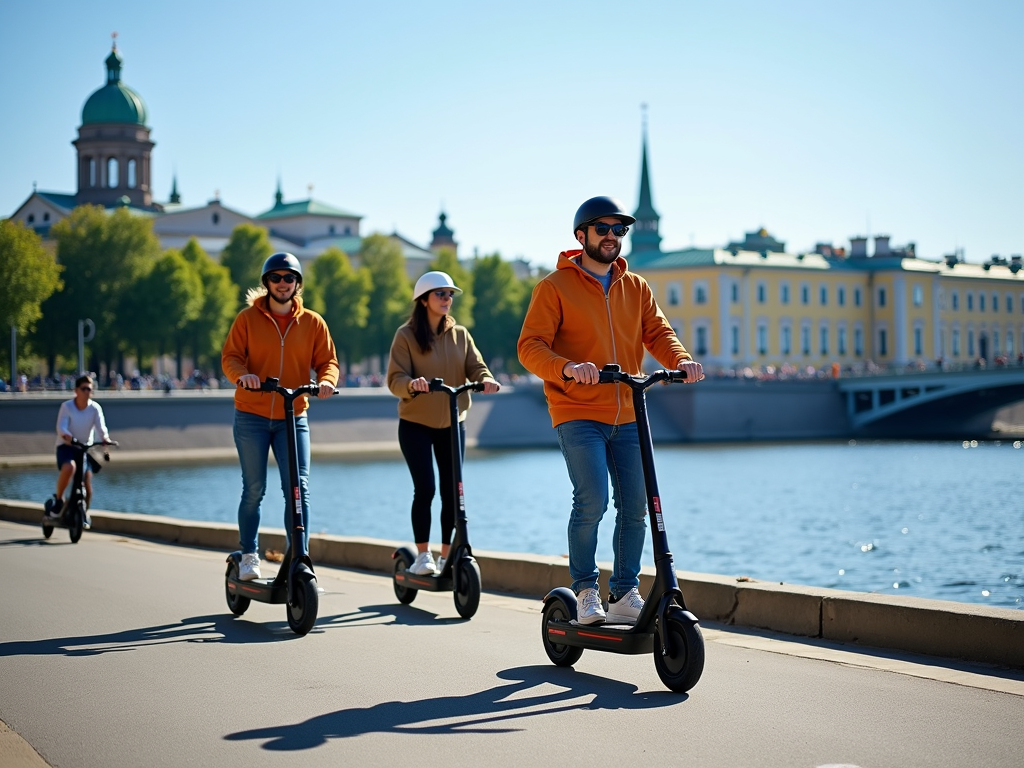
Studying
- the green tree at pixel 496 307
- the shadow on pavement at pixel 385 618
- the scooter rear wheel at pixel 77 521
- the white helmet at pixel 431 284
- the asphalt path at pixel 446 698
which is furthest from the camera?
the green tree at pixel 496 307

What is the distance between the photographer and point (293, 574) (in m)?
7.25

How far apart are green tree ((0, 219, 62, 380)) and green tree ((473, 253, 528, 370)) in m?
27.1

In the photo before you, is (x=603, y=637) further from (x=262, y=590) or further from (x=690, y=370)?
(x=262, y=590)

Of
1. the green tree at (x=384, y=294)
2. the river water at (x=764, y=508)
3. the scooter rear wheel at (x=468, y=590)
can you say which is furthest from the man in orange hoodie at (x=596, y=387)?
the green tree at (x=384, y=294)

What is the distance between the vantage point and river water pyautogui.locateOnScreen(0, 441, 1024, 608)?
18.1 metres

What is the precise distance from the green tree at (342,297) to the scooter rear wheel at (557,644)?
63648mm

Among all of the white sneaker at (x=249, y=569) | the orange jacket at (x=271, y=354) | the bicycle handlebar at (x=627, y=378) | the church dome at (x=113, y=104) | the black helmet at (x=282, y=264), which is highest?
the church dome at (x=113, y=104)

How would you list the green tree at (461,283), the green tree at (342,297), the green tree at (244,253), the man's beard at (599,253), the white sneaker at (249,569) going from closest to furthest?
1. the man's beard at (599,253)
2. the white sneaker at (249,569)
3. the green tree at (342,297)
4. the green tree at (244,253)
5. the green tree at (461,283)

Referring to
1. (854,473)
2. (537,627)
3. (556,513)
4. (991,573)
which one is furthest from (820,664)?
(854,473)

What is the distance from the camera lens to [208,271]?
65.9m

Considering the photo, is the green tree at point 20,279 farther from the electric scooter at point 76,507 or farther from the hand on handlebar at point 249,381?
the hand on handlebar at point 249,381

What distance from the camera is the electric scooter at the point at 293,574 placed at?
23.3 ft

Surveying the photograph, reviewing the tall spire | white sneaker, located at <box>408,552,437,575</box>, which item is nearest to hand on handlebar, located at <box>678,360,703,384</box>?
white sneaker, located at <box>408,552,437,575</box>

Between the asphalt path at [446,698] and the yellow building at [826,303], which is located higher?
the yellow building at [826,303]
